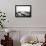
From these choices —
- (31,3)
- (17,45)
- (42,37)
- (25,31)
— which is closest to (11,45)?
(17,45)

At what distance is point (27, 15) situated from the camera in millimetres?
3766

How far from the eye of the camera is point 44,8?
3773 millimetres

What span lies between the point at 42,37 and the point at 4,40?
3.37ft

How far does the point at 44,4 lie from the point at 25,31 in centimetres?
92

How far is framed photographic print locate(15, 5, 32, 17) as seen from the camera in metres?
3.76

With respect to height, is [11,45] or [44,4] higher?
[44,4]

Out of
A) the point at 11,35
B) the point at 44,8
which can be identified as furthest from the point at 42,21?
the point at 11,35

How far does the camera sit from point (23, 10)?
378cm

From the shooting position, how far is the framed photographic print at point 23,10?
12.3 feet

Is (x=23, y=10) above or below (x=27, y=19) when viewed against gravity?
above

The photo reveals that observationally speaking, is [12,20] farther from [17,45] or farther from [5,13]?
[17,45]

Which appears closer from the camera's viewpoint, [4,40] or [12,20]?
[4,40]

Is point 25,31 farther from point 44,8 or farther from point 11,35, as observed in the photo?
point 44,8

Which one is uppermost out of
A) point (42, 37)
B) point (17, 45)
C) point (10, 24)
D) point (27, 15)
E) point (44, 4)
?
point (44, 4)
